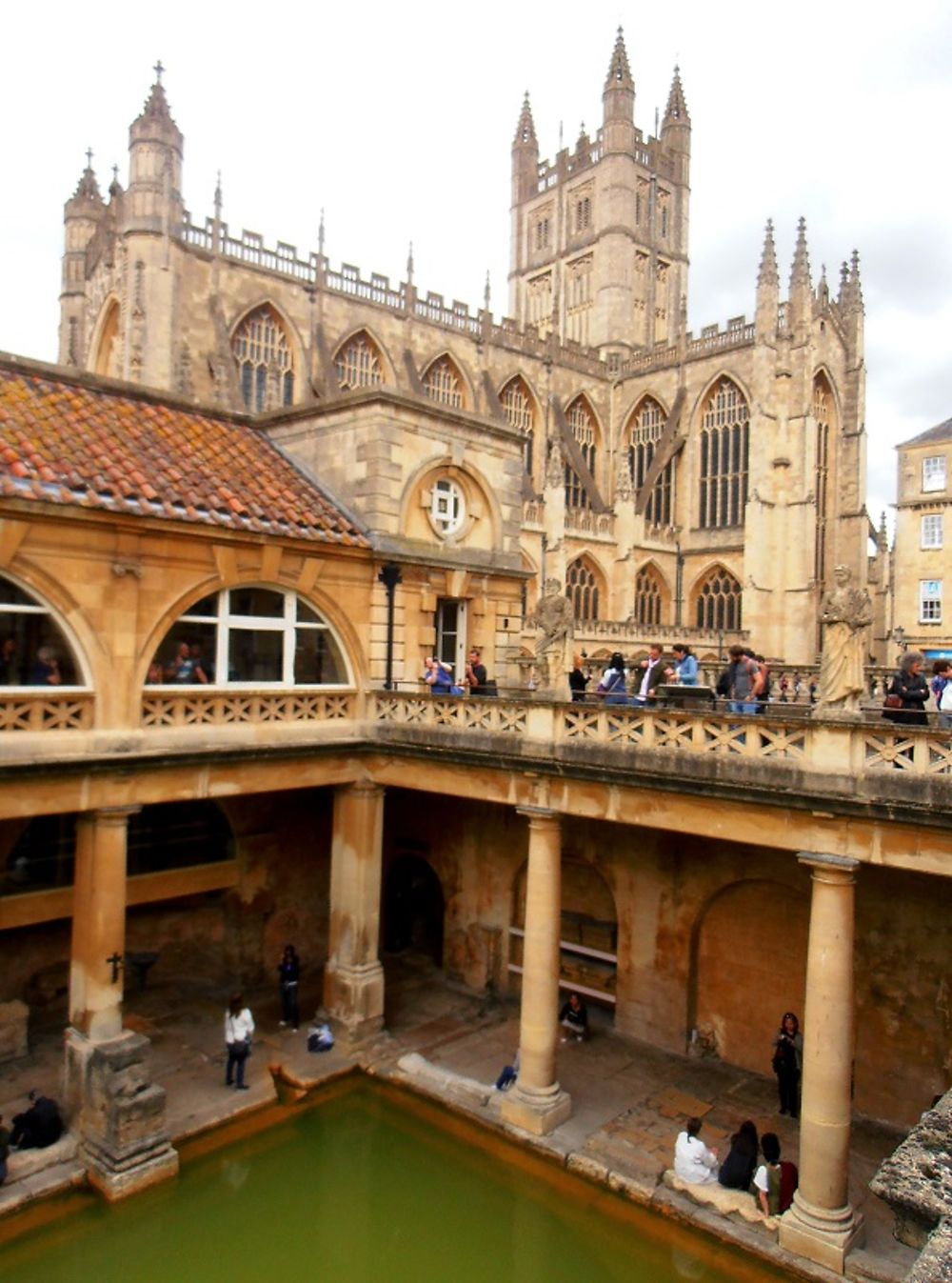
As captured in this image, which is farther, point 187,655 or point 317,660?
point 317,660

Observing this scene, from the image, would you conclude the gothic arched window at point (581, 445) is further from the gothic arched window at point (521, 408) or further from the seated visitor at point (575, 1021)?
the seated visitor at point (575, 1021)

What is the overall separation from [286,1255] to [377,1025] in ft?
18.4

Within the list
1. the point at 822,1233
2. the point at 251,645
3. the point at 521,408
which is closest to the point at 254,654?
the point at 251,645

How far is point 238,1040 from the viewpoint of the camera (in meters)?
14.2

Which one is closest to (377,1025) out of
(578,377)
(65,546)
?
(65,546)

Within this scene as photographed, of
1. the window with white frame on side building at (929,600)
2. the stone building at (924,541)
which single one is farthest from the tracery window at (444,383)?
the window with white frame on side building at (929,600)

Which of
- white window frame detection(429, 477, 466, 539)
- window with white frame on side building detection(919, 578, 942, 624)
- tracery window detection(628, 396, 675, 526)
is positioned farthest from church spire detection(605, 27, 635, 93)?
white window frame detection(429, 477, 466, 539)

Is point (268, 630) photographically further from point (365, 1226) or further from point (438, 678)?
point (365, 1226)

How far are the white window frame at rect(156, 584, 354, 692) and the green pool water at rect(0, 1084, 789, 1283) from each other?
689 cm

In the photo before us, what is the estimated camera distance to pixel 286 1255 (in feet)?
35.9

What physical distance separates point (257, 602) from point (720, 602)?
134ft

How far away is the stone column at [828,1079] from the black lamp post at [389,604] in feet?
27.4

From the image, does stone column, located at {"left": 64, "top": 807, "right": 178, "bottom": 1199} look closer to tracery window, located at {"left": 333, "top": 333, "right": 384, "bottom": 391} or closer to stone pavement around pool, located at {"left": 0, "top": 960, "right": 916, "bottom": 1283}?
stone pavement around pool, located at {"left": 0, "top": 960, "right": 916, "bottom": 1283}

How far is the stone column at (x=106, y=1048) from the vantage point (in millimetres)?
12086
